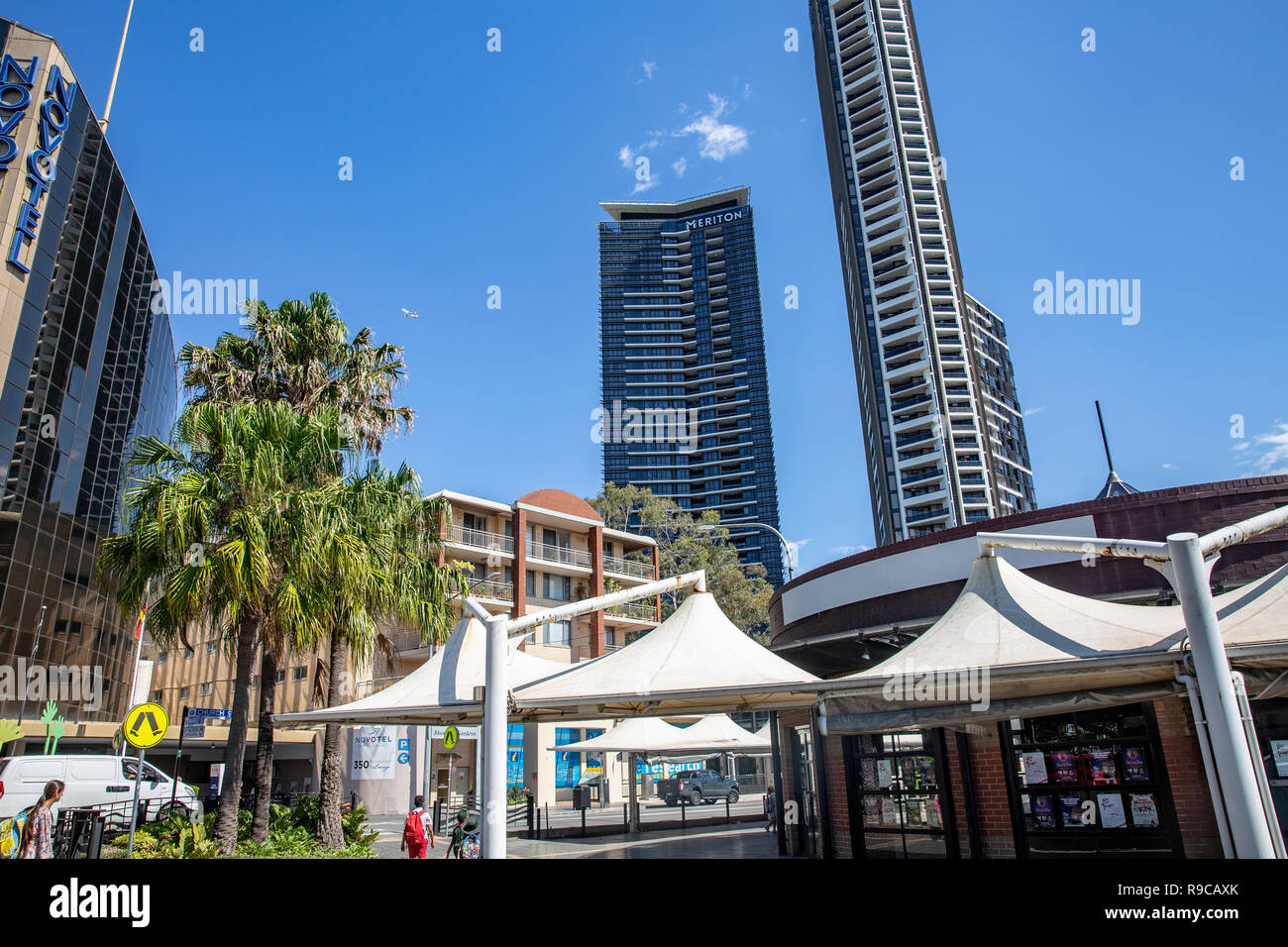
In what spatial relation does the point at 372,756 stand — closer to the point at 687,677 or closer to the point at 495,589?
the point at 495,589

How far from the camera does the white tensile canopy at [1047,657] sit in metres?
7.43

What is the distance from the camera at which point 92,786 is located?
18.6 meters

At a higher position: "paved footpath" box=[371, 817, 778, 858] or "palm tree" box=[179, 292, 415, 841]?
"palm tree" box=[179, 292, 415, 841]

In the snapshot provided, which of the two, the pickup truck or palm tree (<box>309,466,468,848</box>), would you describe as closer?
palm tree (<box>309,466,468,848</box>)

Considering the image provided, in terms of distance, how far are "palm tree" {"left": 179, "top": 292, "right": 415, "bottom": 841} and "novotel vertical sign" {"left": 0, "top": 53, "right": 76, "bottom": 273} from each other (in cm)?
1642

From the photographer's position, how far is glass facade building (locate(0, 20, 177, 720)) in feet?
96.0

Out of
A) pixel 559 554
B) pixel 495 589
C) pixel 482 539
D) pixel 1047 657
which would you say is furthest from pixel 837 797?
pixel 559 554

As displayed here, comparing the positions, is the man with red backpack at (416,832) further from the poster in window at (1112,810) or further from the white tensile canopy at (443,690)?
the poster in window at (1112,810)

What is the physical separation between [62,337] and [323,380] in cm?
1856

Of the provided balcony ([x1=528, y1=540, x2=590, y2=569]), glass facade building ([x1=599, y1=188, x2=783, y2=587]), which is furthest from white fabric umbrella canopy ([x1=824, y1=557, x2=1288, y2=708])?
glass facade building ([x1=599, y1=188, x2=783, y2=587])

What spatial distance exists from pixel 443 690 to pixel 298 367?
1114cm

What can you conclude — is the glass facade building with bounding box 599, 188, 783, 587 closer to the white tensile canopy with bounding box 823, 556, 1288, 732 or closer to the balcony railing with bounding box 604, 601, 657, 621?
the balcony railing with bounding box 604, 601, 657, 621

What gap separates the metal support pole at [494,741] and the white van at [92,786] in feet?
36.8
